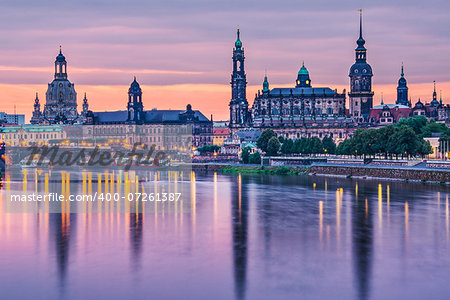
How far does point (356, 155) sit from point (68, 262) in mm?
73929

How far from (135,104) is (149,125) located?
692 centimetres

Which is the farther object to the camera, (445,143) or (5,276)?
(445,143)

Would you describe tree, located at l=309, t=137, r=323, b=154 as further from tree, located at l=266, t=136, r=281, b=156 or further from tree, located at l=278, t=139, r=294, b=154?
tree, located at l=266, t=136, r=281, b=156

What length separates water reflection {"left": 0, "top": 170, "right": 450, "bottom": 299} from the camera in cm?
2945

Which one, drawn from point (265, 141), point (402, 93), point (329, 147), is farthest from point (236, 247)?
point (402, 93)

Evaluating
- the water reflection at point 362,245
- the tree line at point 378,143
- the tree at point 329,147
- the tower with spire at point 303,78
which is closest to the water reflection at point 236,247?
the water reflection at point 362,245

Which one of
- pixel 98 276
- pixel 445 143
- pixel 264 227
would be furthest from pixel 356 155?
pixel 98 276

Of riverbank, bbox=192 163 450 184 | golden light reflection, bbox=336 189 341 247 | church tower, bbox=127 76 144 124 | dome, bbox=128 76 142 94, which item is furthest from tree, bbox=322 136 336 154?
dome, bbox=128 76 142 94

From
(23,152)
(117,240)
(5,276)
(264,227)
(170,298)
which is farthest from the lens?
(23,152)

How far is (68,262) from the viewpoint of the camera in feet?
110

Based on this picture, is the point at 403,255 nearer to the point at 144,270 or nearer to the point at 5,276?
the point at 144,270

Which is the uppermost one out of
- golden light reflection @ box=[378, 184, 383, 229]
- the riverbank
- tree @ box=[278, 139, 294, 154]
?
tree @ box=[278, 139, 294, 154]

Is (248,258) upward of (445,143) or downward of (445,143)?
downward

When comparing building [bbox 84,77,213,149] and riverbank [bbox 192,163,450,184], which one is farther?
building [bbox 84,77,213,149]
